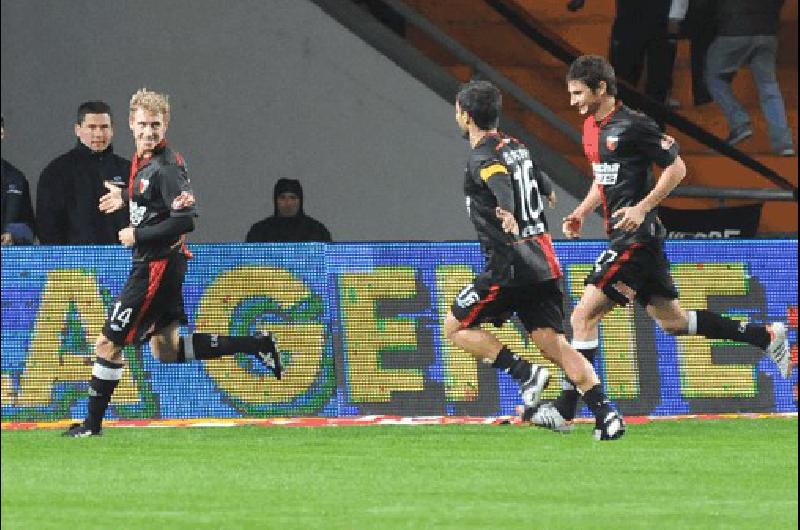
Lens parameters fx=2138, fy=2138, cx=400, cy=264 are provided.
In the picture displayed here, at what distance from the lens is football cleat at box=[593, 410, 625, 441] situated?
11719mm

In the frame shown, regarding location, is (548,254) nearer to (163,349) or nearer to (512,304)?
(512,304)

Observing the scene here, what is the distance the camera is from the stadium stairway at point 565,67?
58.9 ft

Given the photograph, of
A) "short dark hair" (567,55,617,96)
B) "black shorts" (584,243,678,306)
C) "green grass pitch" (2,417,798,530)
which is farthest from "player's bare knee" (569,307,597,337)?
"short dark hair" (567,55,617,96)

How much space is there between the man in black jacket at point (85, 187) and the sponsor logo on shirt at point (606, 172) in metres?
3.40

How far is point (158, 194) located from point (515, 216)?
79.9 inches

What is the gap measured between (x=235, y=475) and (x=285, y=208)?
516cm

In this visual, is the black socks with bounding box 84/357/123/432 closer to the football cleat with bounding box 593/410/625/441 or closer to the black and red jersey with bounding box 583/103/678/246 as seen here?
the football cleat with bounding box 593/410/625/441

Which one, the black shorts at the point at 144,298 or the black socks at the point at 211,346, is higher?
the black shorts at the point at 144,298

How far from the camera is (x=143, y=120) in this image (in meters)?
12.0

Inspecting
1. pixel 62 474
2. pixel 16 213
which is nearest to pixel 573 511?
pixel 62 474

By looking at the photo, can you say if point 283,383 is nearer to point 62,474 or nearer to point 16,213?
point 16,213

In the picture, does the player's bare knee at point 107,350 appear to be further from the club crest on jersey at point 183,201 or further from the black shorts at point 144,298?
the club crest on jersey at point 183,201

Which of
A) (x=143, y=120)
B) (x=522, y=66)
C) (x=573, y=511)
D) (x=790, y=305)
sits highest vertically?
(x=522, y=66)

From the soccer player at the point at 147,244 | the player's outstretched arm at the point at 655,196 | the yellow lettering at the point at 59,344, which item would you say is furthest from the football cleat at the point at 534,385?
the yellow lettering at the point at 59,344
